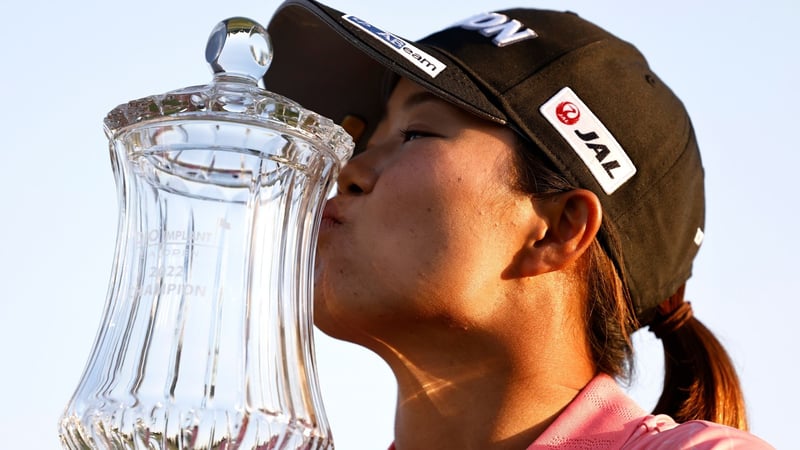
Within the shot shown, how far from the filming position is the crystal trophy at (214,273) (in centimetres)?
146

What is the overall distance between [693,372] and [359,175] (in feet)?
3.77

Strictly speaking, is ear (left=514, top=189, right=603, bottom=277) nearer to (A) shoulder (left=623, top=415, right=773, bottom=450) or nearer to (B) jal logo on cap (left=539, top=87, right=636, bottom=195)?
(B) jal logo on cap (left=539, top=87, right=636, bottom=195)

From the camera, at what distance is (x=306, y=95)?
3.38 m

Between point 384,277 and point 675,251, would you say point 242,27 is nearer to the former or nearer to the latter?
point 384,277

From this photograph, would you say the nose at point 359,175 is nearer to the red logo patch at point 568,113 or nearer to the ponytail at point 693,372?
the red logo patch at point 568,113

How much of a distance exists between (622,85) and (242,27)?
1347 mm

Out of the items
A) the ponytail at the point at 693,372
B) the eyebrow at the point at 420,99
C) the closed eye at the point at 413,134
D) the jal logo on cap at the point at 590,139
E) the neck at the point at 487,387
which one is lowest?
the ponytail at the point at 693,372

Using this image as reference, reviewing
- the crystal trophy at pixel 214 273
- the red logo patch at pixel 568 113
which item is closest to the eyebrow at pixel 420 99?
the red logo patch at pixel 568 113

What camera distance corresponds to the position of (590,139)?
2.58 m

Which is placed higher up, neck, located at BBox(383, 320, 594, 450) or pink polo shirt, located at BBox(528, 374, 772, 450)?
neck, located at BBox(383, 320, 594, 450)

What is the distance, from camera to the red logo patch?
2.57m

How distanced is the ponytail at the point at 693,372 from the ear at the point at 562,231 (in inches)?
23.1

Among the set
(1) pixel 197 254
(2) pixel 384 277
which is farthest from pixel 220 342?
(2) pixel 384 277

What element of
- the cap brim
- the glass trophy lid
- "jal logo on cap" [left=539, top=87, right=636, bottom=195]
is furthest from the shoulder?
the cap brim
